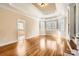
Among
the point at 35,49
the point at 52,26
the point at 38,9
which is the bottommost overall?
the point at 35,49

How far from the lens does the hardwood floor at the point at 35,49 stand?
194 cm

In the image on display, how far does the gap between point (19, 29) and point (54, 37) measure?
0.66 m

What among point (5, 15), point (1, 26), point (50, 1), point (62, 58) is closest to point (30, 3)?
point (50, 1)

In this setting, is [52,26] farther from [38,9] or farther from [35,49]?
[35,49]

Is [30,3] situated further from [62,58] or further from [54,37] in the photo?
[62,58]

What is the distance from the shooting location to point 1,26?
1.93m

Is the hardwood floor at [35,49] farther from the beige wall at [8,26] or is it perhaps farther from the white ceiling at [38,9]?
the white ceiling at [38,9]

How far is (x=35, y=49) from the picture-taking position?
6.40 feet

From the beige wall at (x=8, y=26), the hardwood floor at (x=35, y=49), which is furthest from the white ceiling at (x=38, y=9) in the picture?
the hardwood floor at (x=35, y=49)

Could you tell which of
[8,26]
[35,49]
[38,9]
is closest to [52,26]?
[38,9]

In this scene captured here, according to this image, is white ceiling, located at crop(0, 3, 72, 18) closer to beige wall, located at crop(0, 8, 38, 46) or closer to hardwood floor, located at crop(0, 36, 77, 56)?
beige wall, located at crop(0, 8, 38, 46)

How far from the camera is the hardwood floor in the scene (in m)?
1.94

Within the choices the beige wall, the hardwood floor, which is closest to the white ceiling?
the beige wall

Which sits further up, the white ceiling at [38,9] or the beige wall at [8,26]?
the white ceiling at [38,9]
